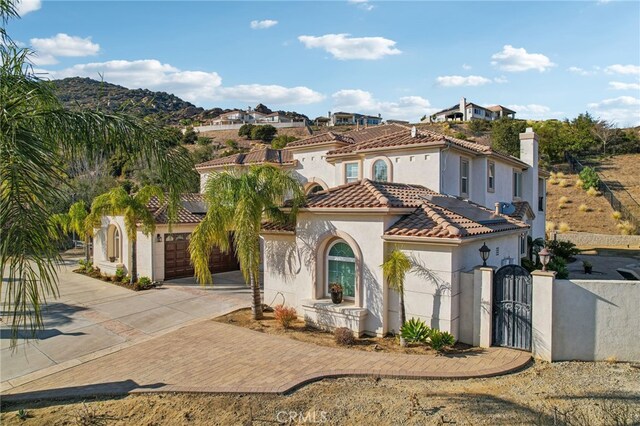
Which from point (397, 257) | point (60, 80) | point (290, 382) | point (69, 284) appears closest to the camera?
point (60, 80)

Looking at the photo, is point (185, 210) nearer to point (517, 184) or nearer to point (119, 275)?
point (119, 275)

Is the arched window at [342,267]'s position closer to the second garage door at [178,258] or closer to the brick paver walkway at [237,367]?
the brick paver walkway at [237,367]

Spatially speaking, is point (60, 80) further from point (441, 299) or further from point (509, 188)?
point (509, 188)

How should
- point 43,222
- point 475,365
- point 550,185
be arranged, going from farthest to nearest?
point 550,185, point 475,365, point 43,222

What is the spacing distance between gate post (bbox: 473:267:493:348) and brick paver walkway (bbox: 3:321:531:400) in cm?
43

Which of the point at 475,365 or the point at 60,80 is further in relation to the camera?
the point at 475,365

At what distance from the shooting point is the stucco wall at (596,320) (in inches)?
412

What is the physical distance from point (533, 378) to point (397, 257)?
15.1ft

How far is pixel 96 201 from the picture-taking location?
22.7 meters

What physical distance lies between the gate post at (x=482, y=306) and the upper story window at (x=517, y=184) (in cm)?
1746

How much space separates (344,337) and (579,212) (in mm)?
44888

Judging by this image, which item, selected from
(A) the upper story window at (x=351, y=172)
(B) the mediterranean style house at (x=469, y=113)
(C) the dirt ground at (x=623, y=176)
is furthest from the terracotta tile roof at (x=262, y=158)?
(B) the mediterranean style house at (x=469, y=113)

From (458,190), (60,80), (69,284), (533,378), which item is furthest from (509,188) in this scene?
(69,284)

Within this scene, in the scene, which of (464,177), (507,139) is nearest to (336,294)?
(464,177)
